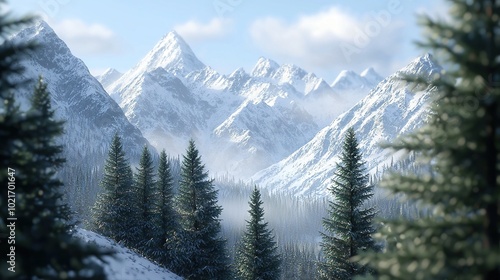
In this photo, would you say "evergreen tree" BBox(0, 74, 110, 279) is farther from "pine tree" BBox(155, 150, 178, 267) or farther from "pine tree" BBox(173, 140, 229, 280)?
"pine tree" BBox(155, 150, 178, 267)

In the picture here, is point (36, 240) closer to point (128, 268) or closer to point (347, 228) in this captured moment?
point (128, 268)

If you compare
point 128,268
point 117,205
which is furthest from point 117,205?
point 128,268

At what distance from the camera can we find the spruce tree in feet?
125

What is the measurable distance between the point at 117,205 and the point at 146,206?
2745 millimetres

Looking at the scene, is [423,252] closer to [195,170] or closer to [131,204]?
[195,170]

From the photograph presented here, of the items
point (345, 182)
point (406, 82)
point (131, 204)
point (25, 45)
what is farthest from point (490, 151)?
point (131, 204)

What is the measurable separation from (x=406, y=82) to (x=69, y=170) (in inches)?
6847

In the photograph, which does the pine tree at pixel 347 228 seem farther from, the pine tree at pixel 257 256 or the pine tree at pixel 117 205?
the pine tree at pixel 117 205

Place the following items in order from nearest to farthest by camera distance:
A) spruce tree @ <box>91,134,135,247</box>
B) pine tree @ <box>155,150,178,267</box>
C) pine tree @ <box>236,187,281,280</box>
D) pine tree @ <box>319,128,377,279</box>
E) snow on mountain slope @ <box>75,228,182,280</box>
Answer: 1. snow on mountain slope @ <box>75,228,182,280</box>
2. pine tree @ <box>319,128,377,279</box>
3. pine tree @ <box>236,187,281,280</box>
4. pine tree @ <box>155,150,178,267</box>
5. spruce tree @ <box>91,134,135,247</box>

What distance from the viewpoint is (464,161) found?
6.09 m

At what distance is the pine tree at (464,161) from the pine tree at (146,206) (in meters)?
33.7

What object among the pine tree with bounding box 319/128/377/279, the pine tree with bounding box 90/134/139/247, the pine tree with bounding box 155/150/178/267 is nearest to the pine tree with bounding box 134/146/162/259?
the pine tree with bounding box 155/150/178/267

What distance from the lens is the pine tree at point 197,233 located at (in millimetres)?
31859

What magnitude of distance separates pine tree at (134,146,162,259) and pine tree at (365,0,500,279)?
33.7 meters
